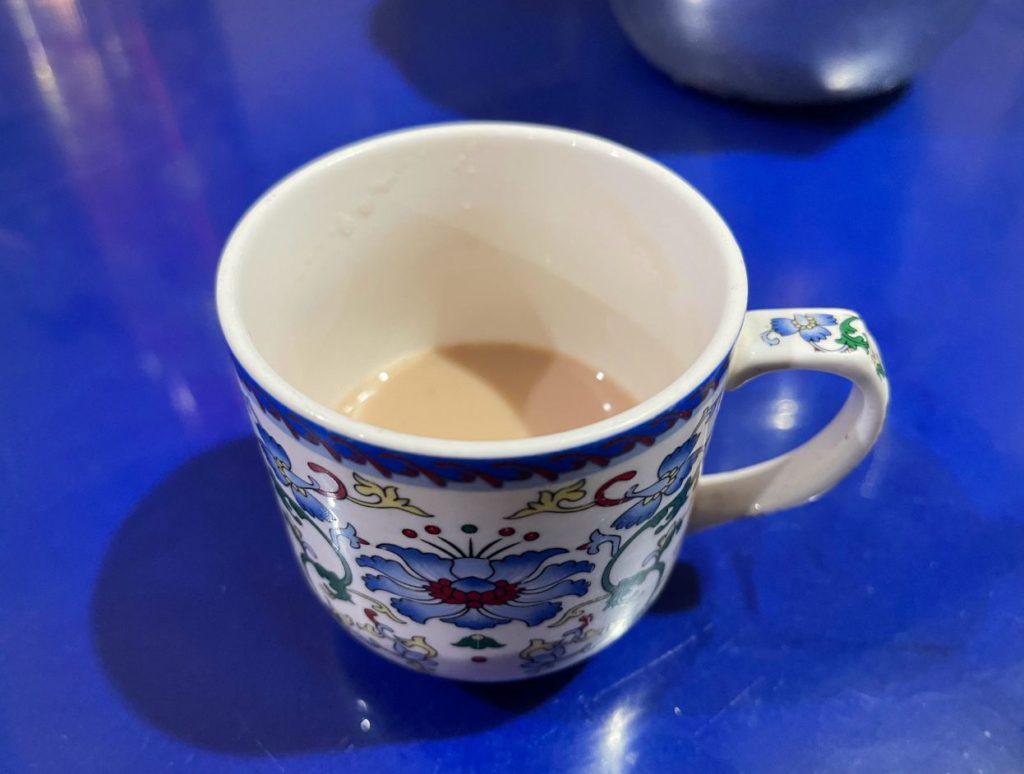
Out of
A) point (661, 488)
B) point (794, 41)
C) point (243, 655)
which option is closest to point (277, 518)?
point (243, 655)

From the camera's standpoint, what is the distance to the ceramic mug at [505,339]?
224 mm

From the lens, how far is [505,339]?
401 mm

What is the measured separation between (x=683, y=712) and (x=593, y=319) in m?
0.16

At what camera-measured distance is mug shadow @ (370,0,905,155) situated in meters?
0.58

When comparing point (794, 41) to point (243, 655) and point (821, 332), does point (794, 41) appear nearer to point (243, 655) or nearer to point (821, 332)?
point (821, 332)

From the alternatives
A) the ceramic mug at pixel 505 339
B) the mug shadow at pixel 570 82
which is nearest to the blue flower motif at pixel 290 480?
the ceramic mug at pixel 505 339

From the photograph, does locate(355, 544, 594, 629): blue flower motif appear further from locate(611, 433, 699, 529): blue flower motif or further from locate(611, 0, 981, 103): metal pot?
locate(611, 0, 981, 103): metal pot

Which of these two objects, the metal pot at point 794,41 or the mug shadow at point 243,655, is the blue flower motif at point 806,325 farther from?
the metal pot at point 794,41

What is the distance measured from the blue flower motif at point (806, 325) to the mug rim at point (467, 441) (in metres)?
0.02

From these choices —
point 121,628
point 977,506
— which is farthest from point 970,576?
point 121,628

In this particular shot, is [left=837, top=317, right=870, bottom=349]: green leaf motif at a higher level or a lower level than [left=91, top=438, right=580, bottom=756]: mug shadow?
higher

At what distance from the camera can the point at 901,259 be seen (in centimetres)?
49

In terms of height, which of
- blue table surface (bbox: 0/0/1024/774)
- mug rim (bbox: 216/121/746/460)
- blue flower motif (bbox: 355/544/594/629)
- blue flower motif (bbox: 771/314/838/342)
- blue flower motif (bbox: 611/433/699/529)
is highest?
mug rim (bbox: 216/121/746/460)

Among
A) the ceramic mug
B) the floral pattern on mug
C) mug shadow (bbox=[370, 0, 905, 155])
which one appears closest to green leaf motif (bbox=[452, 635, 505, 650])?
the ceramic mug
